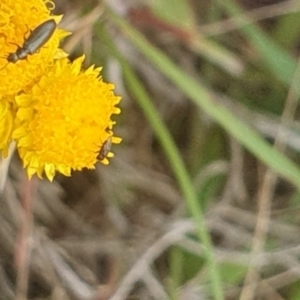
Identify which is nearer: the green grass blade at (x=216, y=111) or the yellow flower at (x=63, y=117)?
the yellow flower at (x=63, y=117)

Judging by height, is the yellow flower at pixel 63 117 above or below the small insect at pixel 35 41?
below

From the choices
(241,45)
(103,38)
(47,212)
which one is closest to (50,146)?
(103,38)

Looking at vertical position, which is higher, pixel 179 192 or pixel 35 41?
pixel 35 41

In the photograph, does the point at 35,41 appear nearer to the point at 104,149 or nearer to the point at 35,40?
the point at 35,40

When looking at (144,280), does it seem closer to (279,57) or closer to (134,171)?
(134,171)

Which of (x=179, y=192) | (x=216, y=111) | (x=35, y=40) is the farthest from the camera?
(x=179, y=192)

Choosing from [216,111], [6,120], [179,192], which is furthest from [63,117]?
[179,192]

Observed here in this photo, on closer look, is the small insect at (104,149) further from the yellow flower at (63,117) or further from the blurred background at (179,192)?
the blurred background at (179,192)

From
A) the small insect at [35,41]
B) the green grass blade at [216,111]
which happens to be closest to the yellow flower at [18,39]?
the small insect at [35,41]
